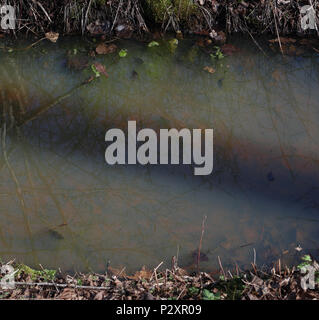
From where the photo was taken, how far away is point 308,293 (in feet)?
6.91

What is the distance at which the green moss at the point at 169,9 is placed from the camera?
4.04 m

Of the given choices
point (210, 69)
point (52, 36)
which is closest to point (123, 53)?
point (52, 36)

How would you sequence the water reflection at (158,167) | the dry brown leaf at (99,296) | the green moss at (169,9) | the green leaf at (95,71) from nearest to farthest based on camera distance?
1. the dry brown leaf at (99,296)
2. the water reflection at (158,167)
3. the green leaf at (95,71)
4. the green moss at (169,9)

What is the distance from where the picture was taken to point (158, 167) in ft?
10.3

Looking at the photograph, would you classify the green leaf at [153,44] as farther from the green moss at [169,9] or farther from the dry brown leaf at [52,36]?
the dry brown leaf at [52,36]

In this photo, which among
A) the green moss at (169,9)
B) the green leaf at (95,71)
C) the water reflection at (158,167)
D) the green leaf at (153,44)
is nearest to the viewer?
the water reflection at (158,167)

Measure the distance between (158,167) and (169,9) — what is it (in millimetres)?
1851

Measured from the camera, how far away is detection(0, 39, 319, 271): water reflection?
108 inches

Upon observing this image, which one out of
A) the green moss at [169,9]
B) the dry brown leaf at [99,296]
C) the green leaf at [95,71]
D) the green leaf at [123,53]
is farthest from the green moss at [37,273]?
the green moss at [169,9]

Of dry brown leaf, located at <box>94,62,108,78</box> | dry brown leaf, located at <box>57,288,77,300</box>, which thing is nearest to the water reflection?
dry brown leaf, located at <box>94,62,108,78</box>

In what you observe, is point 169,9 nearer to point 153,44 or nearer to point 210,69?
point 153,44

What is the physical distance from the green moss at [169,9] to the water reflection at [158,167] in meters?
0.33
